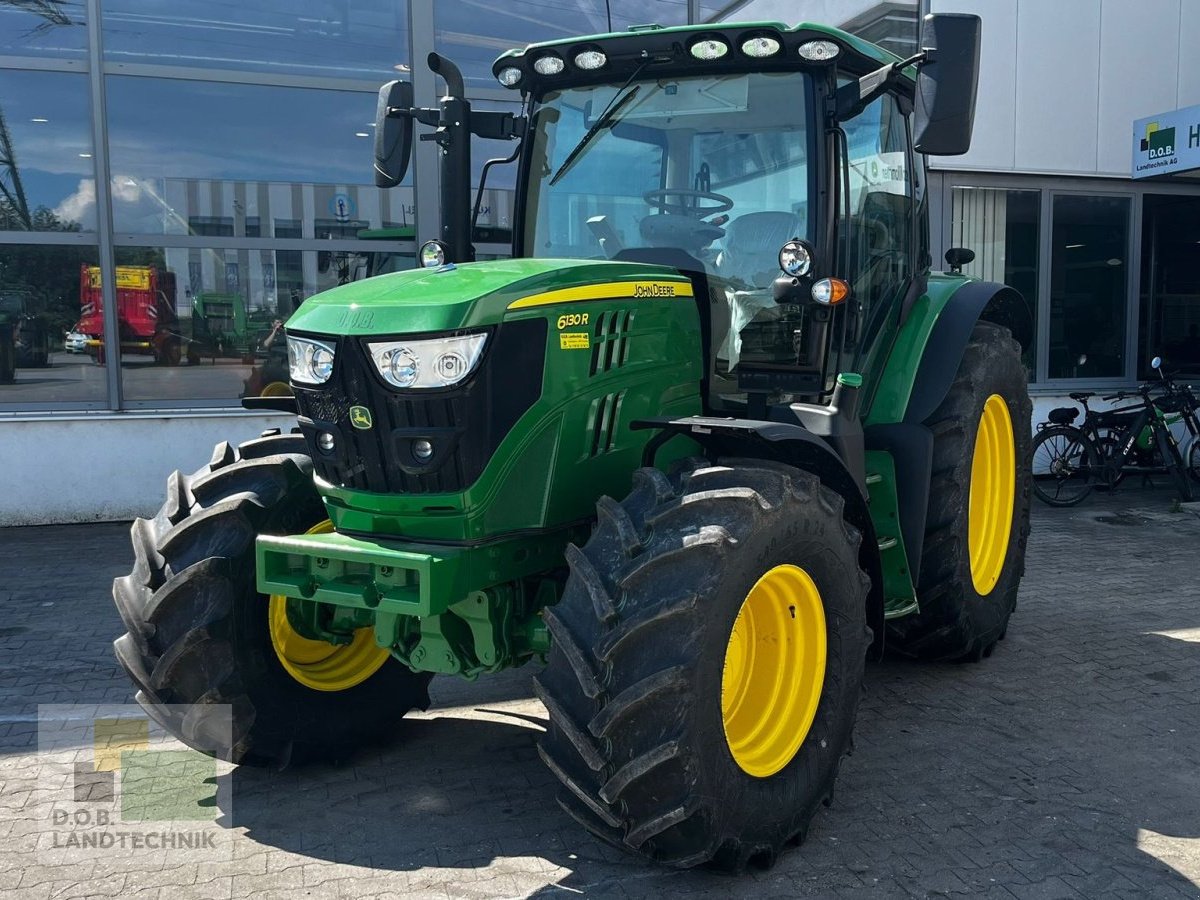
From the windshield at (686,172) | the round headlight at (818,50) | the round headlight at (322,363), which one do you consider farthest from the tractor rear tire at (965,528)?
the round headlight at (322,363)

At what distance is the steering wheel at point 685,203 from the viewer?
425cm

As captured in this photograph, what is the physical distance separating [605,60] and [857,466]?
1.77 m

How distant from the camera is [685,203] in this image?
4.28 m

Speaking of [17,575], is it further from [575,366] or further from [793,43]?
[793,43]

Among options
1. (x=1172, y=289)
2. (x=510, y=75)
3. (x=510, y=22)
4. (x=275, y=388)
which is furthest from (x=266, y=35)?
(x=1172, y=289)

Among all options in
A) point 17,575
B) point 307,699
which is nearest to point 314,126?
point 17,575

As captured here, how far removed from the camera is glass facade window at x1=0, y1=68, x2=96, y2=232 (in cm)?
930

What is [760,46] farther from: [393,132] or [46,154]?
[46,154]

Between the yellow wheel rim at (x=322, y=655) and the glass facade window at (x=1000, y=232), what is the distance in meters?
8.42

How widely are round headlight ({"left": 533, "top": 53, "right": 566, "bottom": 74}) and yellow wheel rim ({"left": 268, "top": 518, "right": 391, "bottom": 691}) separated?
1908mm

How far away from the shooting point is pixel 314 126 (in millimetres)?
10016

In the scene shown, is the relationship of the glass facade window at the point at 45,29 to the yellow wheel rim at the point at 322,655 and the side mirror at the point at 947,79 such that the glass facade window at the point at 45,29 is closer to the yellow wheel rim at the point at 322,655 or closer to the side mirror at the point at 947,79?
the yellow wheel rim at the point at 322,655

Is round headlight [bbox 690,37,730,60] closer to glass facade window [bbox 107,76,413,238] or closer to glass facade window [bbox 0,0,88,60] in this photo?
glass facade window [bbox 107,76,413,238]

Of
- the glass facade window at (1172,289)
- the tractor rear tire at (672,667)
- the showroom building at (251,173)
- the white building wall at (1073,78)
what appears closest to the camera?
the tractor rear tire at (672,667)
